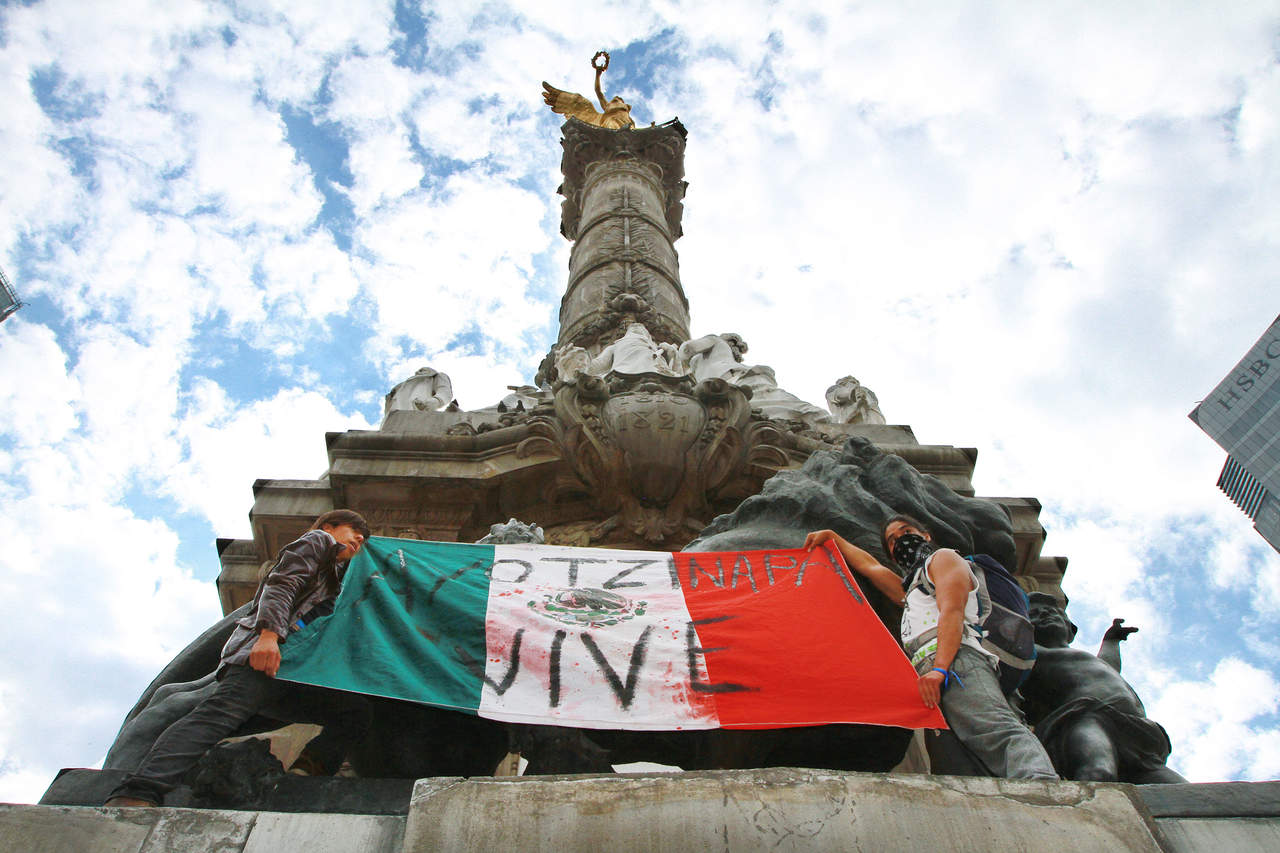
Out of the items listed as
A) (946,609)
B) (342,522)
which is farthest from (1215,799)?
(342,522)

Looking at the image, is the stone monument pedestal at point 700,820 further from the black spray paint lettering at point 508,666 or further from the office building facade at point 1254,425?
the office building facade at point 1254,425

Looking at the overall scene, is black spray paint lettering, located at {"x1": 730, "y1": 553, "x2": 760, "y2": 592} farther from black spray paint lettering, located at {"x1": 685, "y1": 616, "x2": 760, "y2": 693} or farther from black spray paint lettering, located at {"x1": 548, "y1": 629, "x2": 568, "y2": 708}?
black spray paint lettering, located at {"x1": 548, "y1": 629, "x2": 568, "y2": 708}

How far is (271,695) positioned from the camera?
11.7ft

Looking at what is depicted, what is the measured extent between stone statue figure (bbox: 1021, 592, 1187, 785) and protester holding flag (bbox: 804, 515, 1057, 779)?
1.55 feet

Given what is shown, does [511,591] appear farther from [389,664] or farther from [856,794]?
[856,794]

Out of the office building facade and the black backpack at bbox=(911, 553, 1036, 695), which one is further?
the office building facade

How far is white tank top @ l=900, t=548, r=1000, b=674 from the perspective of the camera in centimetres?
383

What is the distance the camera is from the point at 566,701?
3.53m

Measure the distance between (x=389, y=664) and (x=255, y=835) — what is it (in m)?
0.93

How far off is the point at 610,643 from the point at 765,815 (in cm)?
124

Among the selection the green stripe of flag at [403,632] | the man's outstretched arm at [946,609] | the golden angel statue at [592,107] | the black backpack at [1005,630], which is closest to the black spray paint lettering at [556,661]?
the green stripe of flag at [403,632]

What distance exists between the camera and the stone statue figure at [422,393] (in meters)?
8.58

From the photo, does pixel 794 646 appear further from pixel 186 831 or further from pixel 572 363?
pixel 572 363

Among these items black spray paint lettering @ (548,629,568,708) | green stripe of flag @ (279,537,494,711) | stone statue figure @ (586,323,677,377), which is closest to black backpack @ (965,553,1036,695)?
black spray paint lettering @ (548,629,568,708)
